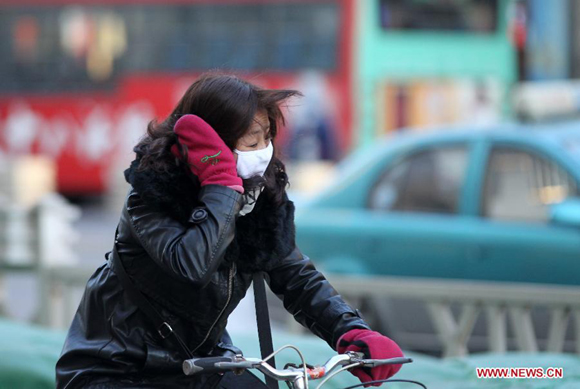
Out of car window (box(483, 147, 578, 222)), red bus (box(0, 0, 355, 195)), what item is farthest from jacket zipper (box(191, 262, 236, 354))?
red bus (box(0, 0, 355, 195))

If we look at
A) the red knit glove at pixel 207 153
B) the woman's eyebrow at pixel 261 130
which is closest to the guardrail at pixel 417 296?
the woman's eyebrow at pixel 261 130

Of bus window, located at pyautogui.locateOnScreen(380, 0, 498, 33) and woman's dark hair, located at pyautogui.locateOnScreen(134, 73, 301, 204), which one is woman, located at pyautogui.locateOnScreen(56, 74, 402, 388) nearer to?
woman's dark hair, located at pyautogui.locateOnScreen(134, 73, 301, 204)

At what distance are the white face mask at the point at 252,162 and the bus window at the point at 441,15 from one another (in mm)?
18067

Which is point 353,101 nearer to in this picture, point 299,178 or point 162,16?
point 162,16

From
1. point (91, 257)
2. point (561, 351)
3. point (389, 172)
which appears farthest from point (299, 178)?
point (561, 351)

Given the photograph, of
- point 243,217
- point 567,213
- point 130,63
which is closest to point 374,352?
point 243,217

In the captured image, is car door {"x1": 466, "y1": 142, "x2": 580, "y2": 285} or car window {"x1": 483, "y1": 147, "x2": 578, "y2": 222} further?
car window {"x1": 483, "y1": 147, "x2": 578, "y2": 222}

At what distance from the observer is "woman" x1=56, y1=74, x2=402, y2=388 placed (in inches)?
92.7

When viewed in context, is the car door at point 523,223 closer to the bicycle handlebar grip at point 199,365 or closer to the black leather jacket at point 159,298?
the black leather jacket at point 159,298

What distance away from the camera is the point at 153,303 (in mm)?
2447

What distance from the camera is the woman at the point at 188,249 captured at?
7.72ft

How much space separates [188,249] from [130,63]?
18.3m

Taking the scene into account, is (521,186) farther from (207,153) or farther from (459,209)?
(207,153)

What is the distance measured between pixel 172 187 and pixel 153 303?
0.97 ft
